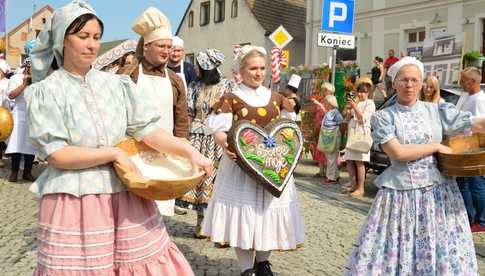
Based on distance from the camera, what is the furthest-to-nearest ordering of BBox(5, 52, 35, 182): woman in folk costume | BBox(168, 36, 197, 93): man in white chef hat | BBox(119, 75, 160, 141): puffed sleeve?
1. BBox(5, 52, 35, 182): woman in folk costume
2. BBox(168, 36, 197, 93): man in white chef hat
3. BBox(119, 75, 160, 141): puffed sleeve

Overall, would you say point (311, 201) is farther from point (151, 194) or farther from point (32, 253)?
point (151, 194)

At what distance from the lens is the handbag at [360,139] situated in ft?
27.3

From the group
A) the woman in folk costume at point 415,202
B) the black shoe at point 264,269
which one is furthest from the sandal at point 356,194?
the woman in folk costume at point 415,202

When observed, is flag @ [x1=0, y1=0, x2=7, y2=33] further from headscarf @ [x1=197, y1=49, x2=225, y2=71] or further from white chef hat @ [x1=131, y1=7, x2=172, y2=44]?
white chef hat @ [x1=131, y1=7, x2=172, y2=44]

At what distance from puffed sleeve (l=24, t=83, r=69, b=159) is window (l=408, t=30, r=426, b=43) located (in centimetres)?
2063

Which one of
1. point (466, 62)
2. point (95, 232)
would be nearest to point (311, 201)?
point (466, 62)

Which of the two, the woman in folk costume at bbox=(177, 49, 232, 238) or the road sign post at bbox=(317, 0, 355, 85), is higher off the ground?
the road sign post at bbox=(317, 0, 355, 85)

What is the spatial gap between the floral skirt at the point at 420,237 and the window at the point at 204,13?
32.8 meters

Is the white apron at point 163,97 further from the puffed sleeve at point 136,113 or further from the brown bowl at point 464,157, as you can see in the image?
the brown bowl at point 464,157

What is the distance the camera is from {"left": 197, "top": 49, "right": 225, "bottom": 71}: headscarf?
5.28m

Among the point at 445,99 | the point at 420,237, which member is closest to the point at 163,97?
the point at 420,237

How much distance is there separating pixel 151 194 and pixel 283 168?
175 centimetres

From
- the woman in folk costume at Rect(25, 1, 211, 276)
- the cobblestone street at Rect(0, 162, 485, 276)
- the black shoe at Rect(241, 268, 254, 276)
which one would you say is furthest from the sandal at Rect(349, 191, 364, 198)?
the woman in folk costume at Rect(25, 1, 211, 276)

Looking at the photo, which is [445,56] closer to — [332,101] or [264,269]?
[332,101]
